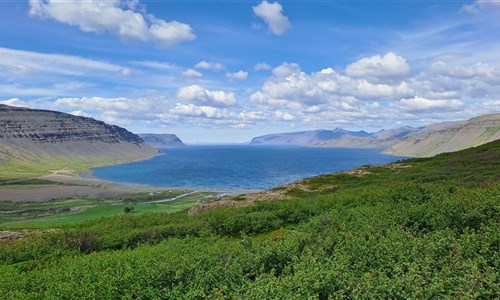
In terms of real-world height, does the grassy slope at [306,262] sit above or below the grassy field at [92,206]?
above

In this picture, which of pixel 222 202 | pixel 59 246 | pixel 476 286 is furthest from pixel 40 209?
pixel 476 286

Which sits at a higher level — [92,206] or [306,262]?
[306,262]

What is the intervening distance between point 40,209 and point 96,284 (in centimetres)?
14217

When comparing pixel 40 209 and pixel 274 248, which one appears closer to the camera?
pixel 274 248

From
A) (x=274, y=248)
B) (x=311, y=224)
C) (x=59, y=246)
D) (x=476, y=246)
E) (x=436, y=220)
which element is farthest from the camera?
(x=59, y=246)

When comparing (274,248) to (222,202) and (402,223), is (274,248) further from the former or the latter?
(222,202)

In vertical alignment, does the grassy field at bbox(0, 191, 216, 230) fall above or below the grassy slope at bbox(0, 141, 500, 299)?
below

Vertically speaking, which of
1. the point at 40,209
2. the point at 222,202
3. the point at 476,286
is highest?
the point at 476,286

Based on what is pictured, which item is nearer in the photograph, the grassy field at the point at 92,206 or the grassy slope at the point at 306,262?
the grassy slope at the point at 306,262

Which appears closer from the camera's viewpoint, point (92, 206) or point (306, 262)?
point (306, 262)

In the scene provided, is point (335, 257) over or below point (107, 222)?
over

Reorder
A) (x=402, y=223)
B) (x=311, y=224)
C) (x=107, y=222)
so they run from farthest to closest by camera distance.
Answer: (x=107, y=222), (x=311, y=224), (x=402, y=223)

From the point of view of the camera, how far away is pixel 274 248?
2211 centimetres

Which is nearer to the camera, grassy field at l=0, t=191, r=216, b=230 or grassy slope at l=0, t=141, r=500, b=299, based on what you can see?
grassy slope at l=0, t=141, r=500, b=299
